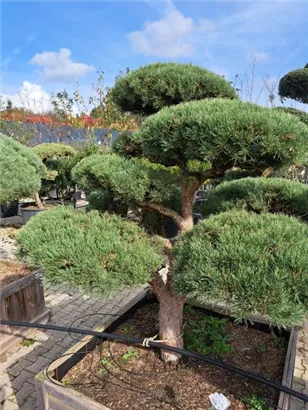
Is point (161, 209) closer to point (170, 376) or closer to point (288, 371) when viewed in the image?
point (170, 376)

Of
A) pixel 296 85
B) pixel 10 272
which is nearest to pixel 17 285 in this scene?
pixel 10 272

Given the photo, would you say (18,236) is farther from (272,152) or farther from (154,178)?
(272,152)

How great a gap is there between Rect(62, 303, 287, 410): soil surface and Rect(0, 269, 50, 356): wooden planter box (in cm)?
74

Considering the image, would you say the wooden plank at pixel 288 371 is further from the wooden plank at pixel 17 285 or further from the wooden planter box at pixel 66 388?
the wooden plank at pixel 17 285

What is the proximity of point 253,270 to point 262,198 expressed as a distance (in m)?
1.04

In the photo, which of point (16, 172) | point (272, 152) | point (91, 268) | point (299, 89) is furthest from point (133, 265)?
point (299, 89)

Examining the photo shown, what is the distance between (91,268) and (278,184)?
131cm

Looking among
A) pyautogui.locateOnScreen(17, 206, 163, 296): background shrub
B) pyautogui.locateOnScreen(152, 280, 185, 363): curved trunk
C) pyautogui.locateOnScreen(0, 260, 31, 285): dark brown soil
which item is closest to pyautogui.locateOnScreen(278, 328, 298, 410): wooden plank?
pyautogui.locateOnScreen(152, 280, 185, 363): curved trunk

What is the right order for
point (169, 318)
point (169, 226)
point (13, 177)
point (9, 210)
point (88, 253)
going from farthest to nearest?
point (9, 210) < point (169, 226) < point (13, 177) < point (169, 318) < point (88, 253)

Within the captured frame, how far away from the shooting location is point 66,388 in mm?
1131

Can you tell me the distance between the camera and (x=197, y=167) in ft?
4.74

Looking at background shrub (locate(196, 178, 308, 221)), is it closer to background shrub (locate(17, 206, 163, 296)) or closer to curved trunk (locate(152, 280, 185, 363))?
curved trunk (locate(152, 280, 185, 363))

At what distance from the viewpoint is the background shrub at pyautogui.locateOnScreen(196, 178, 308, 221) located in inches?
66.0

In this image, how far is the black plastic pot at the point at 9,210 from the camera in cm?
550
